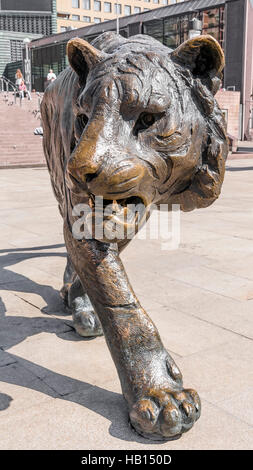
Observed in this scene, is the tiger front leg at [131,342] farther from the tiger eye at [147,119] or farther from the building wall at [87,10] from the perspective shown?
the building wall at [87,10]

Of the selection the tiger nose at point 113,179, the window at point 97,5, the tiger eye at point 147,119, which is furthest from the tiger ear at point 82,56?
the window at point 97,5

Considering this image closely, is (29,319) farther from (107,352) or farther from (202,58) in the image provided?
(202,58)

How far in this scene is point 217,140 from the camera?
256 cm

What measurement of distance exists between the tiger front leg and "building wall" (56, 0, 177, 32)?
67.8 meters

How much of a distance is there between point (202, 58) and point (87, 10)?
7261 cm

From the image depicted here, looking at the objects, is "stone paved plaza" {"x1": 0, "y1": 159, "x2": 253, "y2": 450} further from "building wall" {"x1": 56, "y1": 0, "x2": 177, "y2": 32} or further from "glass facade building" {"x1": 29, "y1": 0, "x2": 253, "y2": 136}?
"building wall" {"x1": 56, "y1": 0, "x2": 177, "y2": 32}

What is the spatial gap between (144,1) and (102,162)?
79.1 m

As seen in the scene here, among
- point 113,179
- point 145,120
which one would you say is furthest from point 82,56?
point 113,179

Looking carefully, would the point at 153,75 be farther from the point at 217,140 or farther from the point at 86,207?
the point at 86,207

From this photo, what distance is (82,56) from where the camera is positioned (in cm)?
243

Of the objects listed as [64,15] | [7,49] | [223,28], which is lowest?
[223,28]

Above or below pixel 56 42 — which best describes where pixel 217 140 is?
below

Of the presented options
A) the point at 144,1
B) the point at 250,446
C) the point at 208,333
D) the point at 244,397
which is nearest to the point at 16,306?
the point at 208,333

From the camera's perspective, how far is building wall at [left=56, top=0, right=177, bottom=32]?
66.8m
